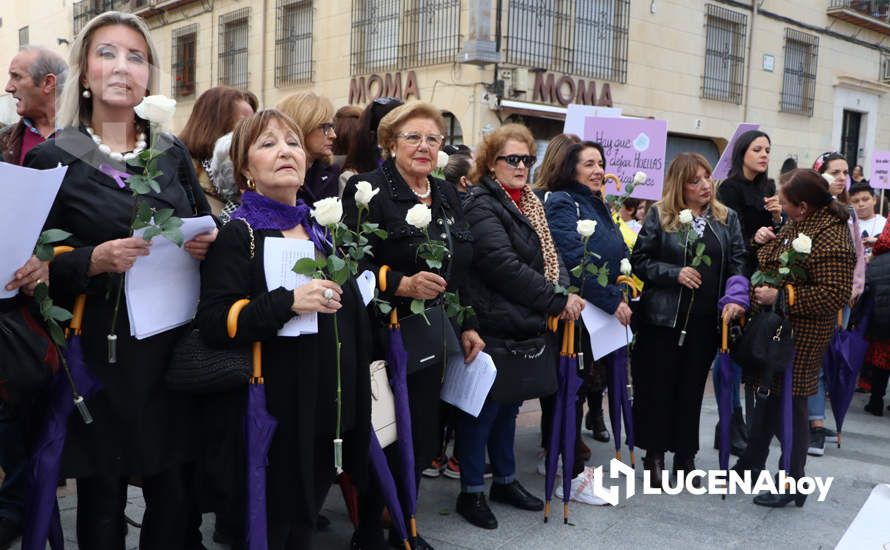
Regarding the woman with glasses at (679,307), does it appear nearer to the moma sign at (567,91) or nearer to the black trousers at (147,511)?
the black trousers at (147,511)

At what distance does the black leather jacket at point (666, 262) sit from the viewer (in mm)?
4730

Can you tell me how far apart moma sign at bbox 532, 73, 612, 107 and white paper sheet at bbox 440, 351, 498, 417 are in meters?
10.3

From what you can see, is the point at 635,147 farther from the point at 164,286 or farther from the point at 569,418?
the point at 164,286

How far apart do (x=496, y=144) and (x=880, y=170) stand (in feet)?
28.6

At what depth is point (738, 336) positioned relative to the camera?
15.2 ft

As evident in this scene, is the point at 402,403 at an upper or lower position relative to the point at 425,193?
lower

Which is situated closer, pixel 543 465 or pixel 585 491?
pixel 585 491

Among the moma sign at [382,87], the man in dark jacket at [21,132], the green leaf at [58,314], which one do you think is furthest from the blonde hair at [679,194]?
the moma sign at [382,87]

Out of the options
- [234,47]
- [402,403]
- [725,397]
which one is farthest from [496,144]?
[234,47]

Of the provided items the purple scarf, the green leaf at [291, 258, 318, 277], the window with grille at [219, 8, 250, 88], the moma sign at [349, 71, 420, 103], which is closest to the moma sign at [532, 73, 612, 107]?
the moma sign at [349, 71, 420, 103]

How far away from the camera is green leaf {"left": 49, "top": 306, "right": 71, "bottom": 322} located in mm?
2533

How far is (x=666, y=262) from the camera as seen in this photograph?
4816mm

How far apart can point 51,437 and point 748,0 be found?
17.0 metres

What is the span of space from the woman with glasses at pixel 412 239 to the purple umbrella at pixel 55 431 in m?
1.26
